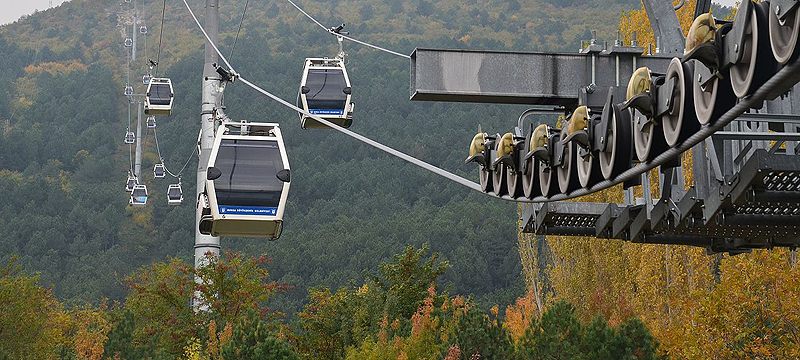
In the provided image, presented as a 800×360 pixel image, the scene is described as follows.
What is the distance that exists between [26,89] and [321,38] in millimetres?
28179

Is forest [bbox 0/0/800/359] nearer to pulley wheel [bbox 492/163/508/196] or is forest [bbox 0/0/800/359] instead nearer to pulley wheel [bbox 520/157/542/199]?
pulley wheel [bbox 520/157/542/199]

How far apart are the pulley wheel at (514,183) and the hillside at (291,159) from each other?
2028 inches

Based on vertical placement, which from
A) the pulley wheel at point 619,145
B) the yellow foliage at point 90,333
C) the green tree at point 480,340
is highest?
the pulley wheel at point 619,145

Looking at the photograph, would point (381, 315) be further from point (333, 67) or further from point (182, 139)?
point (182, 139)

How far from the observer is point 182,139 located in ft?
354

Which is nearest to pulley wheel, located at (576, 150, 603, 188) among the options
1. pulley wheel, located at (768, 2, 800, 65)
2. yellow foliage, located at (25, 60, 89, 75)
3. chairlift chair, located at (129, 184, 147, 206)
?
pulley wheel, located at (768, 2, 800, 65)

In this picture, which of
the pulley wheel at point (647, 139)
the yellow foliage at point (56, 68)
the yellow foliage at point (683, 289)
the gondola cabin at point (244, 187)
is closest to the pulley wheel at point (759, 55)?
the pulley wheel at point (647, 139)

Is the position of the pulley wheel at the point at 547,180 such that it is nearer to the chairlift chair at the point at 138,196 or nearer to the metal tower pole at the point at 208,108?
the metal tower pole at the point at 208,108

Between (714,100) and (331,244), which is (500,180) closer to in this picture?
(714,100)

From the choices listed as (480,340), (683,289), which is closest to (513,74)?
(480,340)

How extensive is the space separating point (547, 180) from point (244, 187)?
295 inches

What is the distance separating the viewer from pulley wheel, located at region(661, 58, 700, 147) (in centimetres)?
885

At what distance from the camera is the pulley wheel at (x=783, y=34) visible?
702 centimetres

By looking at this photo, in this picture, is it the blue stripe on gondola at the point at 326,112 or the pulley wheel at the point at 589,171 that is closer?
the pulley wheel at the point at 589,171
